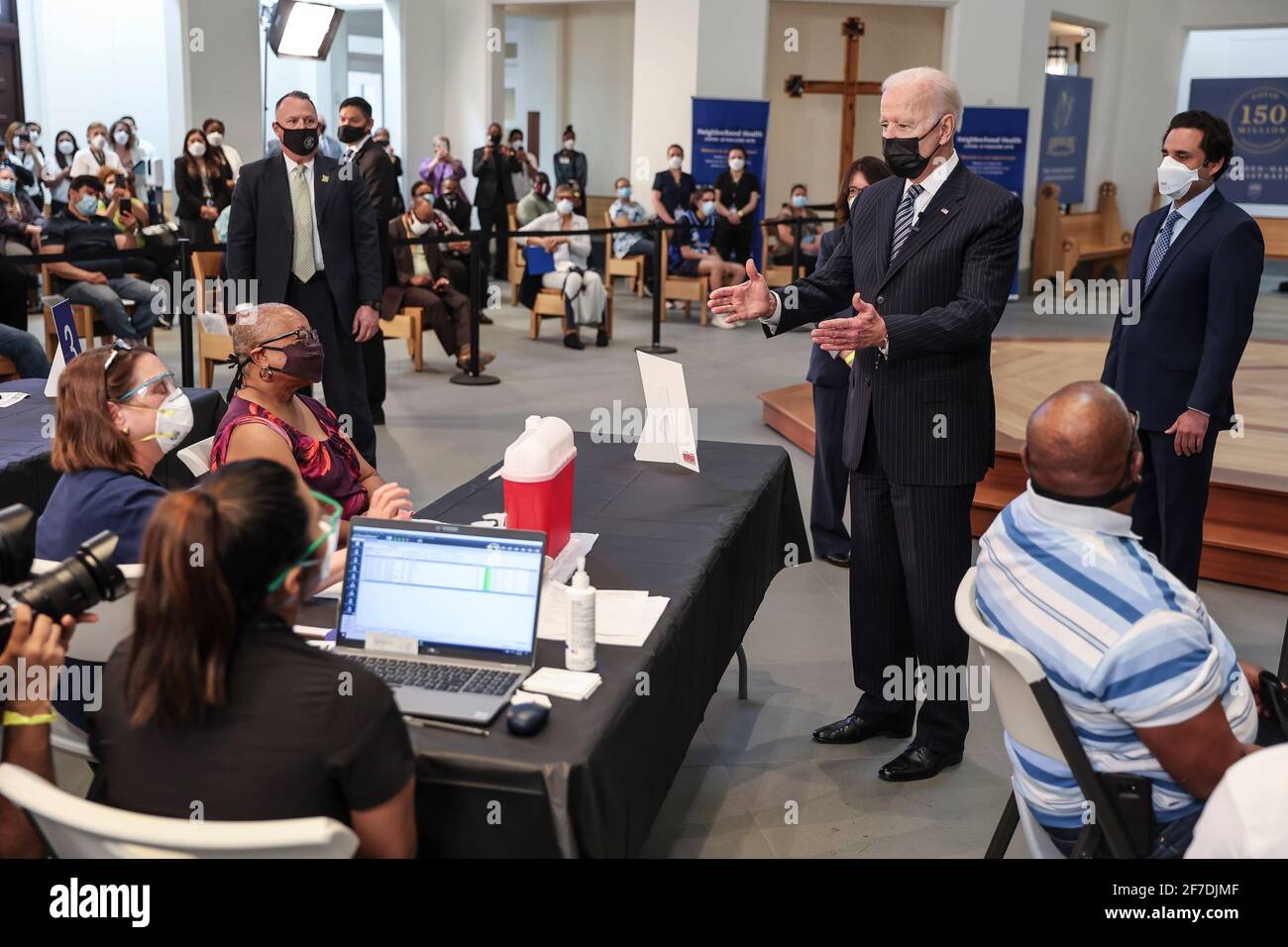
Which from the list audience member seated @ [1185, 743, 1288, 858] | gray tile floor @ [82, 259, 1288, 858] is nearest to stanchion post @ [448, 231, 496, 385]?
gray tile floor @ [82, 259, 1288, 858]

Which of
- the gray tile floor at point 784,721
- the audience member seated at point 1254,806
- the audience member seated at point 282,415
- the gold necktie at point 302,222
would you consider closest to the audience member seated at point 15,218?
the gray tile floor at point 784,721

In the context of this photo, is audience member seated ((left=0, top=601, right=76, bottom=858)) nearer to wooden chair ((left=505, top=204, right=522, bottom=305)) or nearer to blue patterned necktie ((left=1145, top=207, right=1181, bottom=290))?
blue patterned necktie ((left=1145, top=207, right=1181, bottom=290))

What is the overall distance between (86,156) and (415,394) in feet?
18.3

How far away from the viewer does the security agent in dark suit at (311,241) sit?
5043mm

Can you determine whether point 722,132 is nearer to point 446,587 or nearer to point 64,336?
point 64,336

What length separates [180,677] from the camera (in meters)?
1.50

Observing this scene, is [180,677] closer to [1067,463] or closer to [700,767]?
[1067,463]

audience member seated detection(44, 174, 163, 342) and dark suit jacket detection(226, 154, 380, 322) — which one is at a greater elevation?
dark suit jacket detection(226, 154, 380, 322)

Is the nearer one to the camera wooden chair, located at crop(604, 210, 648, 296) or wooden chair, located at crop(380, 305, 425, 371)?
wooden chair, located at crop(380, 305, 425, 371)

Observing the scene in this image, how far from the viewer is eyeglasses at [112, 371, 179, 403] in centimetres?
241

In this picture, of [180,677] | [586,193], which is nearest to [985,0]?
[586,193]

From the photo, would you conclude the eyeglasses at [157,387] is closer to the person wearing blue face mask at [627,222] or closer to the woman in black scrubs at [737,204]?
the person wearing blue face mask at [627,222]

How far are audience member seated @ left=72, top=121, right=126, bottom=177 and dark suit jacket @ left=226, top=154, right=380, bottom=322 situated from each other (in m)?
6.88

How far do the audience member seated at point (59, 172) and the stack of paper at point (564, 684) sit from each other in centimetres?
953
